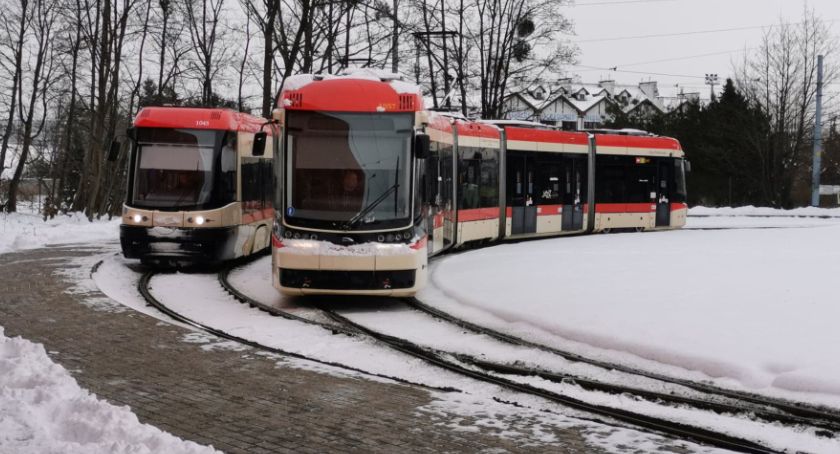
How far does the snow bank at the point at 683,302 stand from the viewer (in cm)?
960

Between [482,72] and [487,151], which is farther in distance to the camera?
[482,72]

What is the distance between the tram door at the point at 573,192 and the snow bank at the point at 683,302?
4.77 metres

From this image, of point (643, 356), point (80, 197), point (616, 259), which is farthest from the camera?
point (80, 197)

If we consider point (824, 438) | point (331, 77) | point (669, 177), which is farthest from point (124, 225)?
point (669, 177)

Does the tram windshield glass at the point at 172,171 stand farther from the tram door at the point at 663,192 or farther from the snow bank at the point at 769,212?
the snow bank at the point at 769,212

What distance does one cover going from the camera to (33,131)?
44.6m

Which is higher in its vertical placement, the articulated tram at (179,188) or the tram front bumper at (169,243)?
the articulated tram at (179,188)

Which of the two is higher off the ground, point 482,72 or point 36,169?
point 482,72

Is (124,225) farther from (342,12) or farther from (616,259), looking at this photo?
(342,12)

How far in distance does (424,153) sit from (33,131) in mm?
36022

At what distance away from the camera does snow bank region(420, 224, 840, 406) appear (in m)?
9.60

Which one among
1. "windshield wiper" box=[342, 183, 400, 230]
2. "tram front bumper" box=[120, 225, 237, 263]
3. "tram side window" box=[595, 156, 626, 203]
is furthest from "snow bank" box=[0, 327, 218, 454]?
"tram side window" box=[595, 156, 626, 203]

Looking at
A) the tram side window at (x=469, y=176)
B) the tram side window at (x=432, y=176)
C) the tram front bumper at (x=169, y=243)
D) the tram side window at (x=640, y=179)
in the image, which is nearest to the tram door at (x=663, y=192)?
the tram side window at (x=640, y=179)

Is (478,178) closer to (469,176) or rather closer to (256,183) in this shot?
(469,176)
